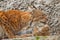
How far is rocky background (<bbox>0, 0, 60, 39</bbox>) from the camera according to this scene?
4.22ft

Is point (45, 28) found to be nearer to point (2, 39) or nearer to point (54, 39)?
point (54, 39)

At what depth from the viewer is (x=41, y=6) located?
134cm

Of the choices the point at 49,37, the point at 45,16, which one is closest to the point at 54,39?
the point at 49,37

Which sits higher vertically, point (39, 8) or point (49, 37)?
point (39, 8)

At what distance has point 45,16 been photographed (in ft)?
4.25

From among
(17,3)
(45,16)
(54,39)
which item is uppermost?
(17,3)

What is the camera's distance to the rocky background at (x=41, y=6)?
1.28 m

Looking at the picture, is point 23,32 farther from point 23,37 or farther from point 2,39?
point 2,39

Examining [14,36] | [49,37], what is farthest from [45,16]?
[14,36]

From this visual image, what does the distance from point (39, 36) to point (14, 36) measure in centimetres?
20

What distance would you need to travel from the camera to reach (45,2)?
4.45 feet

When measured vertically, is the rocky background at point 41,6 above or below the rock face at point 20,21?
above

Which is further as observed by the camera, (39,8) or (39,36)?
(39,8)

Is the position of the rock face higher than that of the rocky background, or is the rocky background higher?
the rocky background
